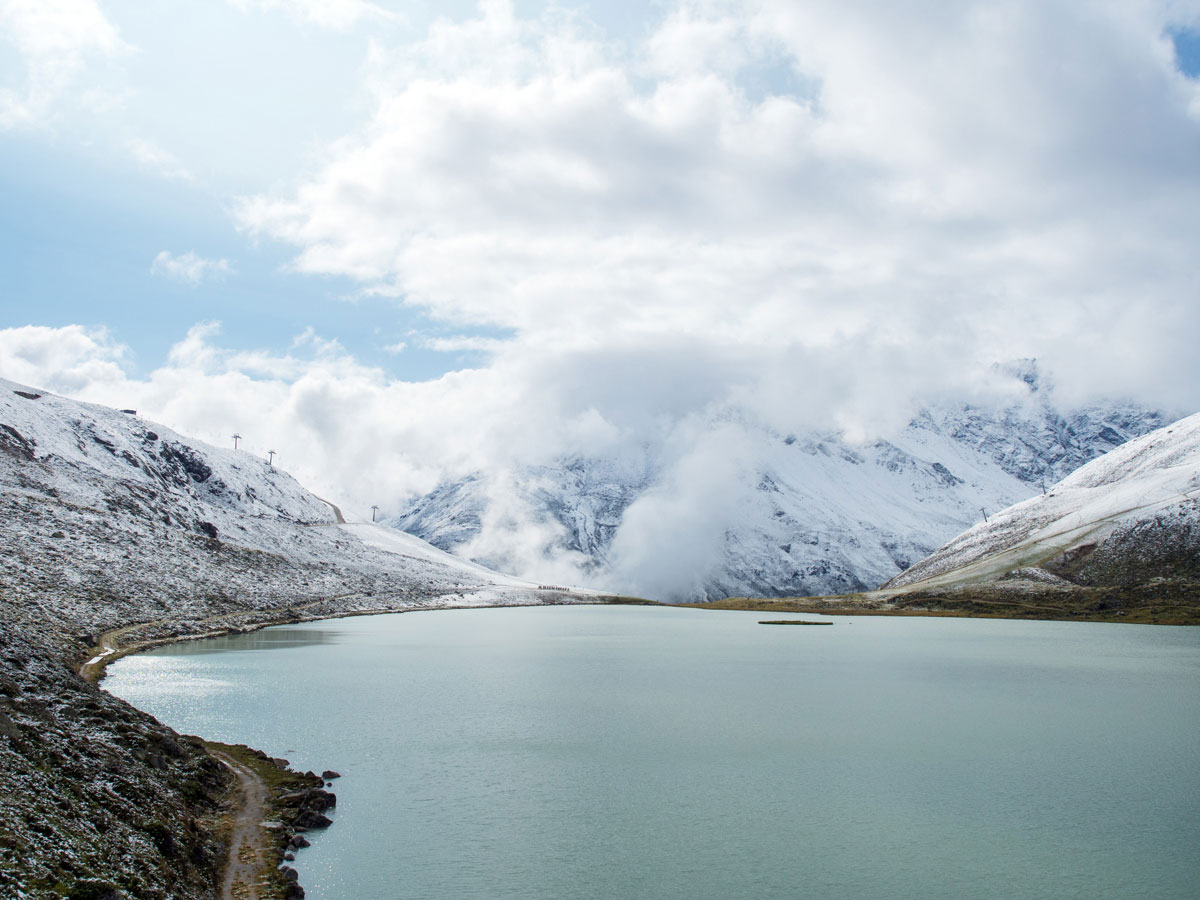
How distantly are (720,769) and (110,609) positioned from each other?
8079 centimetres

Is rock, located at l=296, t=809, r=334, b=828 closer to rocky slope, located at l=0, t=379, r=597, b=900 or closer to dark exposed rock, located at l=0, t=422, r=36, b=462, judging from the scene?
rocky slope, located at l=0, t=379, r=597, b=900

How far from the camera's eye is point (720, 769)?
3884 centimetres

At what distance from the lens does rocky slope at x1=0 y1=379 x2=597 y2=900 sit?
22.2 metres

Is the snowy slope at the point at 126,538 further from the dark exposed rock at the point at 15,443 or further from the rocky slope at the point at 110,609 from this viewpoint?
the rocky slope at the point at 110,609

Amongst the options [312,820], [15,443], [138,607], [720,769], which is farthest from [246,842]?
[15,443]

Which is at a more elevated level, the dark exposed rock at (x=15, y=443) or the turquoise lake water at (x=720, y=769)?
the dark exposed rock at (x=15, y=443)

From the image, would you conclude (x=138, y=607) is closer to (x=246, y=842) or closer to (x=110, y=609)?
(x=110, y=609)

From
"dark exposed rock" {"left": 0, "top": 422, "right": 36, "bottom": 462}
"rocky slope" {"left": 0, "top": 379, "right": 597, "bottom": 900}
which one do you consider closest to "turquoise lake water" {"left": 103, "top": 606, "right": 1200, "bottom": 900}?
"rocky slope" {"left": 0, "top": 379, "right": 597, "bottom": 900}

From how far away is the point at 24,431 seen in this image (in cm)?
15575

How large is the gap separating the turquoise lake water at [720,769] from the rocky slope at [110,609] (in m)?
5.47

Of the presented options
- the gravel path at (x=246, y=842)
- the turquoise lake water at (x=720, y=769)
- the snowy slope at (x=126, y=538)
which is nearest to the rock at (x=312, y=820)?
the turquoise lake water at (x=720, y=769)

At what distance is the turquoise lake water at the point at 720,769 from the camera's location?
2623 centimetres

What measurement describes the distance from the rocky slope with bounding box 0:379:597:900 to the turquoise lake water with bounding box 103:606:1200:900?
5465mm

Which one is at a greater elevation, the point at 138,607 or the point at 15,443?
the point at 15,443
